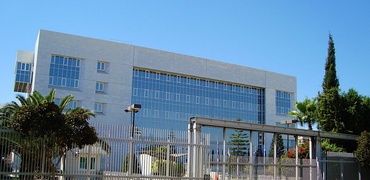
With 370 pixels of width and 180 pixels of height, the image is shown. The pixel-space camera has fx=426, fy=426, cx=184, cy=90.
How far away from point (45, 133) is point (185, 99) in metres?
52.2

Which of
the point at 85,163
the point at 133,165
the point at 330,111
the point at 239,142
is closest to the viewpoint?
the point at 85,163

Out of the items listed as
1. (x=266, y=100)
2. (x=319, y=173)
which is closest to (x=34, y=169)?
(x=319, y=173)

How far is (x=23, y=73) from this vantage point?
199 feet

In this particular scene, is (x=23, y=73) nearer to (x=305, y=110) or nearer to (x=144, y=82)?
(x=144, y=82)

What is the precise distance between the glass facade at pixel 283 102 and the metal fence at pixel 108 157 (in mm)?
59194

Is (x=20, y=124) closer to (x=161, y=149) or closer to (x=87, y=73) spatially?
(x=161, y=149)

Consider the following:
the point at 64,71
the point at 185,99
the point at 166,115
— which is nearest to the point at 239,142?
the point at 185,99

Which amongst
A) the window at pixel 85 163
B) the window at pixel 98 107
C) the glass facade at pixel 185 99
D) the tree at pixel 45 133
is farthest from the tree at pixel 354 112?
the window at pixel 98 107

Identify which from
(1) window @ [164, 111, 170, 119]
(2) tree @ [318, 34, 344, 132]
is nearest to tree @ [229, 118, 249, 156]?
(1) window @ [164, 111, 170, 119]

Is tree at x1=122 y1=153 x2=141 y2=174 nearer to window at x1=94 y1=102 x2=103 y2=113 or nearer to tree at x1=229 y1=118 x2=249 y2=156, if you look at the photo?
window at x1=94 y1=102 x2=103 y2=113

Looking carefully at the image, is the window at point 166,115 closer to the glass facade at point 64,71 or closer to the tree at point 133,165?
the glass facade at point 64,71

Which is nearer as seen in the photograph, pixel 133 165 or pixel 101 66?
pixel 133 165

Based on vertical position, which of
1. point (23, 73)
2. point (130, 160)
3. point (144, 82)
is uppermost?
point (23, 73)

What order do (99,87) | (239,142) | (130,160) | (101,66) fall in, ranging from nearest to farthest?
(130,160) < (99,87) < (101,66) < (239,142)
